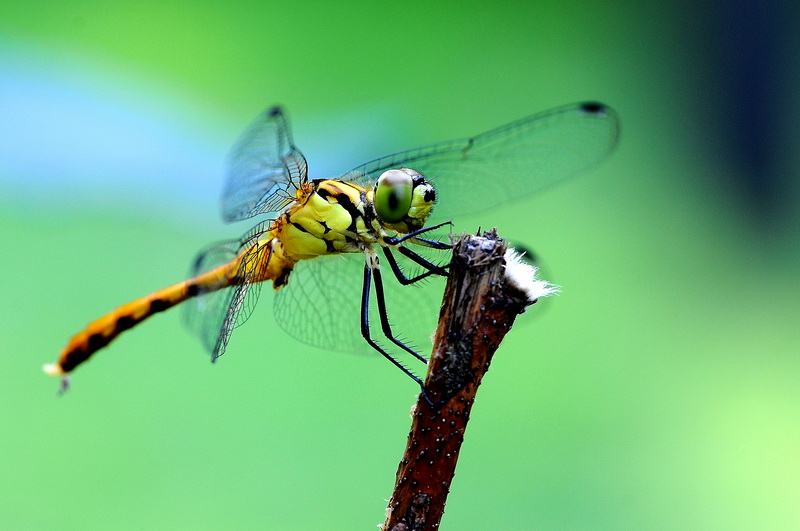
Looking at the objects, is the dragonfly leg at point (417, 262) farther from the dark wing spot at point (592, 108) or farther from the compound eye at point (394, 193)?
the dark wing spot at point (592, 108)

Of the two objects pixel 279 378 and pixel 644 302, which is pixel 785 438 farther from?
pixel 279 378

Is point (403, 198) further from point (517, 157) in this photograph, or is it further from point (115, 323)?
point (115, 323)

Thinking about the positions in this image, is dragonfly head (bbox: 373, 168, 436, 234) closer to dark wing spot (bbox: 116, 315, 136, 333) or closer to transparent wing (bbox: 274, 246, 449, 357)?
transparent wing (bbox: 274, 246, 449, 357)

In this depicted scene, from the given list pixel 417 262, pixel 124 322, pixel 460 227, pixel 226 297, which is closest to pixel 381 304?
pixel 417 262

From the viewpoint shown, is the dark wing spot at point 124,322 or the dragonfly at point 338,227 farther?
the dark wing spot at point 124,322

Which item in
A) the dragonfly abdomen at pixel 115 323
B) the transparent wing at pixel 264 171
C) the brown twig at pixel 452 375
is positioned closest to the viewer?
the brown twig at pixel 452 375

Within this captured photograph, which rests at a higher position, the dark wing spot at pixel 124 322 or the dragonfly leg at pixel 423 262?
the dragonfly leg at pixel 423 262

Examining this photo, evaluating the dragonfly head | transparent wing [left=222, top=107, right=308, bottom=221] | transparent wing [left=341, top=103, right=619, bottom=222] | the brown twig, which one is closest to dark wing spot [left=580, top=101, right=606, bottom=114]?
transparent wing [left=341, top=103, right=619, bottom=222]

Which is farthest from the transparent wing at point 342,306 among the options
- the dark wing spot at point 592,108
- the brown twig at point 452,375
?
the brown twig at point 452,375
